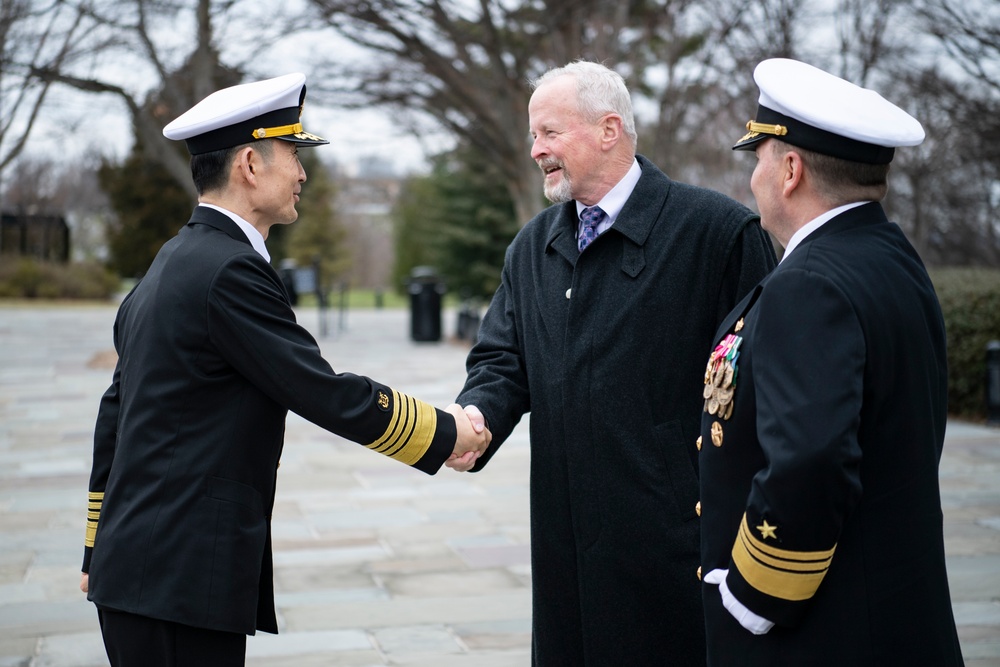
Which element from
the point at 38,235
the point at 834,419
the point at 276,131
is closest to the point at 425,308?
the point at 276,131

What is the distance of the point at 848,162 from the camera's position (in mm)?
2172

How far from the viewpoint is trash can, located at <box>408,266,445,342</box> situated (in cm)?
1941

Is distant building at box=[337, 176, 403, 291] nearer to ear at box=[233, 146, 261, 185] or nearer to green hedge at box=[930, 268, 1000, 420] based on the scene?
green hedge at box=[930, 268, 1000, 420]

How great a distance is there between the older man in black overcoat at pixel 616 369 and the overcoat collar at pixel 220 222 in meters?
0.95

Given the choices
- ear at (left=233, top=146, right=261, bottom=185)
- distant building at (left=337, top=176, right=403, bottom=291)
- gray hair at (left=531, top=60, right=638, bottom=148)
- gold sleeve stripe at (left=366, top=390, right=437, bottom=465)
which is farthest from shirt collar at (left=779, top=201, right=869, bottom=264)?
distant building at (left=337, top=176, right=403, bottom=291)

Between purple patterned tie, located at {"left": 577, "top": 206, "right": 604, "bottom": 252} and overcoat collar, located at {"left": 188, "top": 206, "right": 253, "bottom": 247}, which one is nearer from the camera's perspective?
overcoat collar, located at {"left": 188, "top": 206, "right": 253, "bottom": 247}

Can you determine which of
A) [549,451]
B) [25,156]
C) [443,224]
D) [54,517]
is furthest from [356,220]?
[549,451]

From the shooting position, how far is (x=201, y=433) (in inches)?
101

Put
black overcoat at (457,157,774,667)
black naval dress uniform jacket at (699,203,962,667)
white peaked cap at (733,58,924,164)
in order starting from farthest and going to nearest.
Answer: black overcoat at (457,157,774,667), white peaked cap at (733,58,924,164), black naval dress uniform jacket at (699,203,962,667)

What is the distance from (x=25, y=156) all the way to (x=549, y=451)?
148 ft

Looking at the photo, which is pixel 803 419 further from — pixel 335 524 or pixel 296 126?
pixel 335 524

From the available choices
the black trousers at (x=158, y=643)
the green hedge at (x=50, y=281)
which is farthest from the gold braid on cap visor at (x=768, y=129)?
the green hedge at (x=50, y=281)

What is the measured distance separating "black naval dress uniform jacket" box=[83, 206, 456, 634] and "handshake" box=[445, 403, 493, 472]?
68 centimetres

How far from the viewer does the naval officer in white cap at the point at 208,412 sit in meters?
2.54
